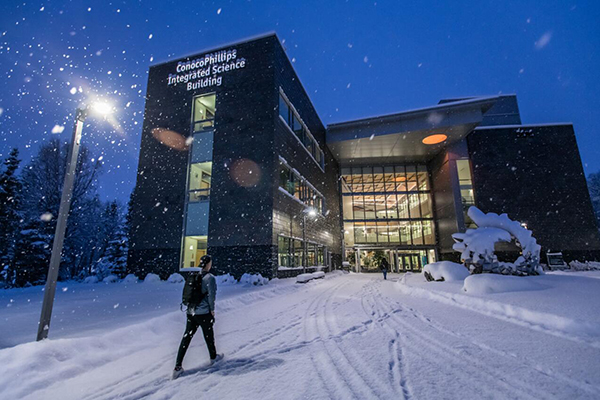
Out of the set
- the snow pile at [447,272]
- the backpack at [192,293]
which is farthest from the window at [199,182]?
the backpack at [192,293]

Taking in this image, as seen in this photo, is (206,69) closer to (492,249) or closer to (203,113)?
(203,113)

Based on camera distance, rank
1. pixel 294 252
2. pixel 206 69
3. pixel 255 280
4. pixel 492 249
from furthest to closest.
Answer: pixel 206 69, pixel 294 252, pixel 255 280, pixel 492 249

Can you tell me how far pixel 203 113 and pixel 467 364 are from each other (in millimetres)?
22379

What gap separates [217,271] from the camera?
16.9m

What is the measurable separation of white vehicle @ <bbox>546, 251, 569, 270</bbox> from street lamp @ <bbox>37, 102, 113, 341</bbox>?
35.7 m

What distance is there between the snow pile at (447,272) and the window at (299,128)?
1415 cm

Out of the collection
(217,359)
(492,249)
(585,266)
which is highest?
(492,249)

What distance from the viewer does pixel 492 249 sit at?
13.8m

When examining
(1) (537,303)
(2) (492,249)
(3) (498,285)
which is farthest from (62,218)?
(2) (492,249)

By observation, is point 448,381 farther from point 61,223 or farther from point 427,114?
point 427,114

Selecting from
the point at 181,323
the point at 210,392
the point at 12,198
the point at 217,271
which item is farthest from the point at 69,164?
the point at 12,198

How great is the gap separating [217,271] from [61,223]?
41.0ft

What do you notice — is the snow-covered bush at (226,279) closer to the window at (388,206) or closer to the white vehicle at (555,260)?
the window at (388,206)

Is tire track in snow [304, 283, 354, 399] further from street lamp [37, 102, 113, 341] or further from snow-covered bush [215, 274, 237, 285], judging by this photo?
snow-covered bush [215, 274, 237, 285]
